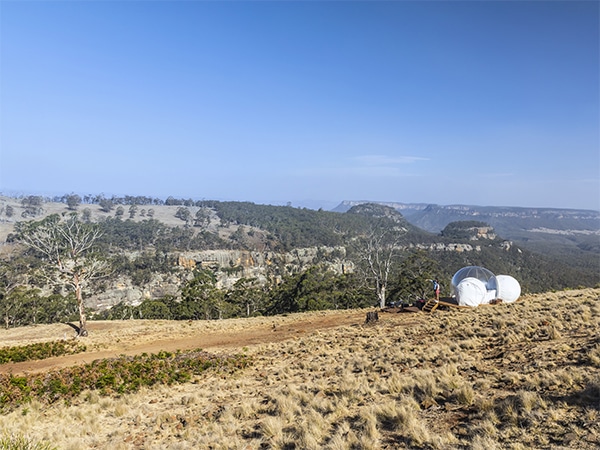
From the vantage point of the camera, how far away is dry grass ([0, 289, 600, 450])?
5935 mm

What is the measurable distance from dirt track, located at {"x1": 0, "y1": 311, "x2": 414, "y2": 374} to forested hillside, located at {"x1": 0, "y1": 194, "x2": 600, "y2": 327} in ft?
14.0

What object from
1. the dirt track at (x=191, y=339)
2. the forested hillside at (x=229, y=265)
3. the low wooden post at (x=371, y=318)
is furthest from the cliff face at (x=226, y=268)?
the low wooden post at (x=371, y=318)

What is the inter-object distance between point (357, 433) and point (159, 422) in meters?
5.08

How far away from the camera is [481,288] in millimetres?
21500

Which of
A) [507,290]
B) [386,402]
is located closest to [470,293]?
[507,290]

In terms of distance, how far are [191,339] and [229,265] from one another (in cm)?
9548

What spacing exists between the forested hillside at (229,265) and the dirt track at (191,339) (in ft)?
14.0

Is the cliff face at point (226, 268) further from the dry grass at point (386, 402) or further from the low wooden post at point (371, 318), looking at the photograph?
the dry grass at point (386, 402)

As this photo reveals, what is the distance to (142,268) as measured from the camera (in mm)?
94875

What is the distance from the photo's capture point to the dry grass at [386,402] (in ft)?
19.5

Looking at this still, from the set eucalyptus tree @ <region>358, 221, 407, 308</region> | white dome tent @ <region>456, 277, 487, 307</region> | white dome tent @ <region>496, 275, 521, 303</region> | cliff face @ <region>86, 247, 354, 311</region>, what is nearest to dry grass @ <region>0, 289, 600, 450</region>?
white dome tent @ <region>456, 277, 487, 307</region>

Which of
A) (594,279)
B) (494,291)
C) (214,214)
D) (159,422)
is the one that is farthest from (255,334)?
(214,214)

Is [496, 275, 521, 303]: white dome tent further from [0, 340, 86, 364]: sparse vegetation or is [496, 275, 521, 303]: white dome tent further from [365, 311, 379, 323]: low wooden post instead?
[0, 340, 86, 364]: sparse vegetation

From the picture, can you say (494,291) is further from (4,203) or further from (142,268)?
(4,203)
